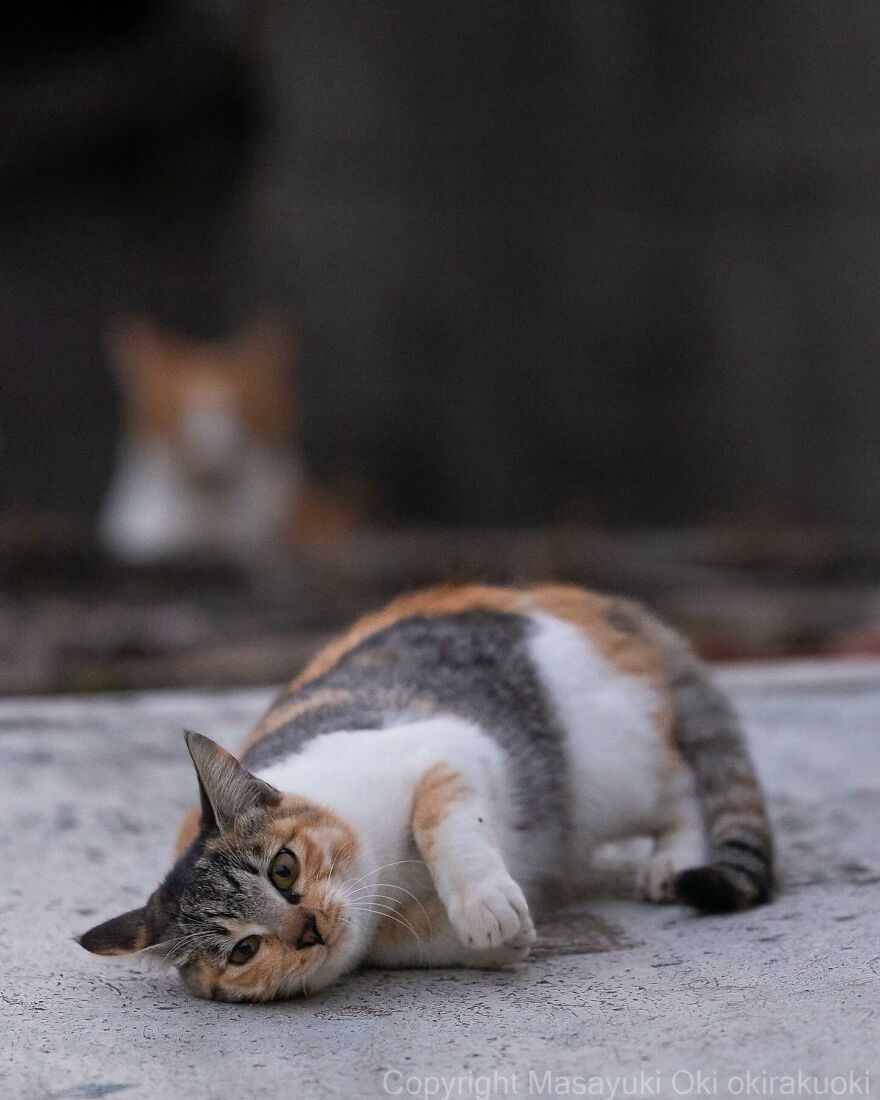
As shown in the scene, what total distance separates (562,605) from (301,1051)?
1186mm

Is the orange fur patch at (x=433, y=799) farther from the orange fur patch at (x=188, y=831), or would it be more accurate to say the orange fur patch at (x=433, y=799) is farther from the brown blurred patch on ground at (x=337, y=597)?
the brown blurred patch on ground at (x=337, y=597)

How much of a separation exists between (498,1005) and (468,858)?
0.24m

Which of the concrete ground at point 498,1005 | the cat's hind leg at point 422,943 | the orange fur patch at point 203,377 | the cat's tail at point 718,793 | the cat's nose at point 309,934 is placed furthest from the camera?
the orange fur patch at point 203,377

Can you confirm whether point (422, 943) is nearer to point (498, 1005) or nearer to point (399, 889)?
point (399, 889)

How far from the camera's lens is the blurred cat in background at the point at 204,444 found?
25.0 ft

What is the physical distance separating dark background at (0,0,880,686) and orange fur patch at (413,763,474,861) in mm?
6407

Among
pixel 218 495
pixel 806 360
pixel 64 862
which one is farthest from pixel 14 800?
pixel 806 360

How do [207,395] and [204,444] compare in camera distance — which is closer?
[204,444]

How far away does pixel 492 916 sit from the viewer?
5.98 ft

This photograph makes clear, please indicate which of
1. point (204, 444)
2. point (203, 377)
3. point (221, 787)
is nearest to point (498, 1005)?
point (221, 787)

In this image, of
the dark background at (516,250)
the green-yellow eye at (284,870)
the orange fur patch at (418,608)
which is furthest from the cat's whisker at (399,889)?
the dark background at (516,250)

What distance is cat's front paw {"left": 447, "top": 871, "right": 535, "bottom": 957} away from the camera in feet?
5.98

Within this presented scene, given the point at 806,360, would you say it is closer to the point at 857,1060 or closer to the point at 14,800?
the point at 14,800

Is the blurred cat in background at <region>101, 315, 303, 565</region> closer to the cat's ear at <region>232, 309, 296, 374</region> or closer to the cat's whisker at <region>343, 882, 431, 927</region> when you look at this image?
the cat's ear at <region>232, 309, 296, 374</region>
